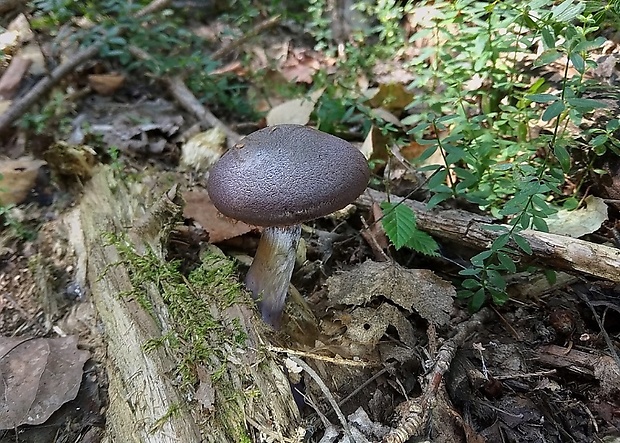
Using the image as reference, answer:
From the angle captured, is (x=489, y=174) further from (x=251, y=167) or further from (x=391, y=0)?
(x=391, y=0)

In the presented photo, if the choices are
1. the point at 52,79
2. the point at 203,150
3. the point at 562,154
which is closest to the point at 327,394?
the point at 562,154

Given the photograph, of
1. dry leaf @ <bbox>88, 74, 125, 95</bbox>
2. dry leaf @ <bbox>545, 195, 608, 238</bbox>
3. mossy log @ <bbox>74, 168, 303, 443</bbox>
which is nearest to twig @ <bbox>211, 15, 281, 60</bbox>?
dry leaf @ <bbox>88, 74, 125, 95</bbox>

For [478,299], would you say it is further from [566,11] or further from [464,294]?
[566,11]

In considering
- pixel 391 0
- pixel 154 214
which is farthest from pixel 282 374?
pixel 391 0

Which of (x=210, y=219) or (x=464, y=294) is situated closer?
(x=464, y=294)

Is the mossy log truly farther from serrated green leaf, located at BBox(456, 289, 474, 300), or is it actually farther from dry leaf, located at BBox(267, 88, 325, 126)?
dry leaf, located at BBox(267, 88, 325, 126)
